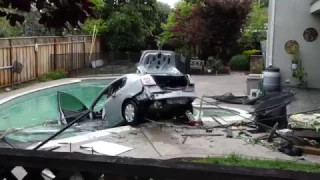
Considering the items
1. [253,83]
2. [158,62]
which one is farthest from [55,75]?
Result: [158,62]

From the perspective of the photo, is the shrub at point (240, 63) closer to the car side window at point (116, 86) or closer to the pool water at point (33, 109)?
the pool water at point (33, 109)

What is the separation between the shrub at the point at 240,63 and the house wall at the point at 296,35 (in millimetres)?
9972

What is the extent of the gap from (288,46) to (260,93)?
1786mm

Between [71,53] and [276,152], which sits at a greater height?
[71,53]

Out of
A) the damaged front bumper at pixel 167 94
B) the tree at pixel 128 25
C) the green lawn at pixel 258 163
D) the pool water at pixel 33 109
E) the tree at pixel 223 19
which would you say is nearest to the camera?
the green lawn at pixel 258 163

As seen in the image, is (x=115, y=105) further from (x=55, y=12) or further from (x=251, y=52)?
(x=251, y=52)

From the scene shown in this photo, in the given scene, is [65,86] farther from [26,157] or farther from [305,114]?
[26,157]

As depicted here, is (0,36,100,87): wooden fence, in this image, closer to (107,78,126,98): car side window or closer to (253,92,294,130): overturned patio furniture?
(107,78,126,98): car side window

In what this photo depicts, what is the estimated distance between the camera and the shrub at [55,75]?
18970 millimetres

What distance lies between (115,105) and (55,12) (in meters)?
8.10

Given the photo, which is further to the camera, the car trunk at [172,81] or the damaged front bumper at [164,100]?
the car trunk at [172,81]

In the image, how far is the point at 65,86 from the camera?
18188 millimetres

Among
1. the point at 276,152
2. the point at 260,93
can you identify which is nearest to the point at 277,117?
Result: the point at 276,152

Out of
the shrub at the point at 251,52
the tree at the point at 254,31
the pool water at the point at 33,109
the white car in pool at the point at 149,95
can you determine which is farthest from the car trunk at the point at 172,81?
the tree at the point at 254,31
